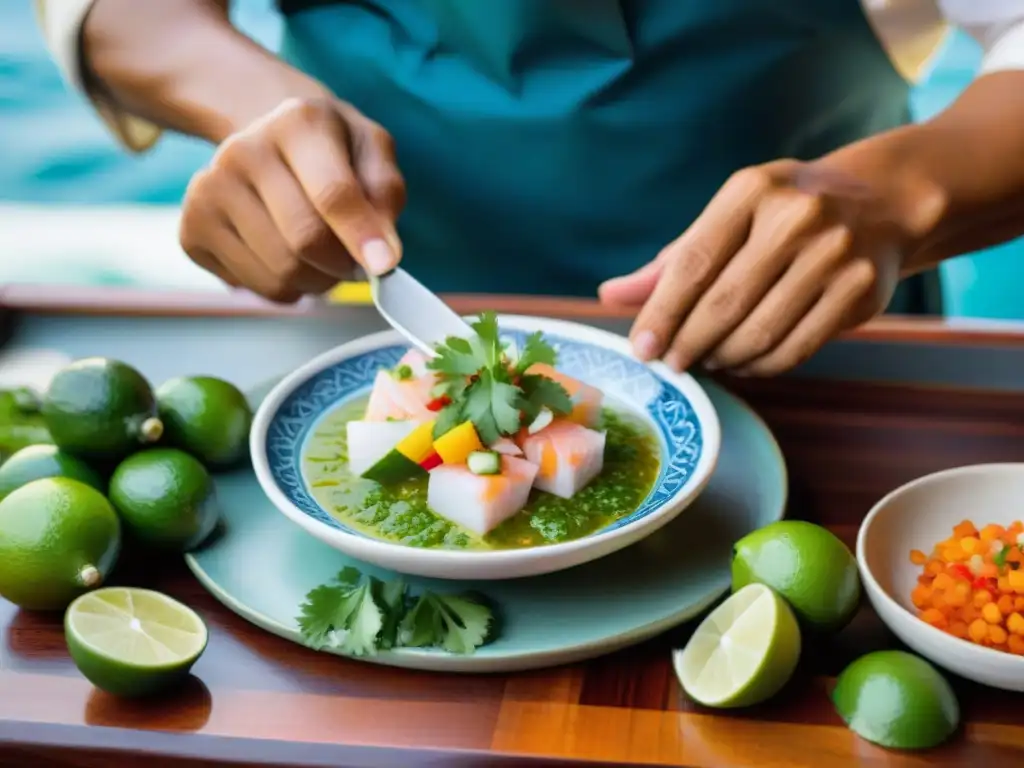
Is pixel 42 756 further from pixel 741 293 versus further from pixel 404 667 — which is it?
pixel 741 293

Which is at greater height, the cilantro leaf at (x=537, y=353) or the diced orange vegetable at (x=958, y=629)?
the cilantro leaf at (x=537, y=353)

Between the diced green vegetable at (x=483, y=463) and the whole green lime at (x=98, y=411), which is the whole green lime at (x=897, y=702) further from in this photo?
the whole green lime at (x=98, y=411)

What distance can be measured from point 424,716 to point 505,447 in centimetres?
37

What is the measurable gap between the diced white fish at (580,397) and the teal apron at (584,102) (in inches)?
27.2

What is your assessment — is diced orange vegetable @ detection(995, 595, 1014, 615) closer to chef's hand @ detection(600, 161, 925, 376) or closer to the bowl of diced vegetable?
the bowl of diced vegetable

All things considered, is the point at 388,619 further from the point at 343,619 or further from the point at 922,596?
the point at 922,596

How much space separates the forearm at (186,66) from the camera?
181cm

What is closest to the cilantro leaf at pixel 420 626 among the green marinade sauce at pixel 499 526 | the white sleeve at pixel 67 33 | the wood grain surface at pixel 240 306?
the green marinade sauce at pixel 499 526

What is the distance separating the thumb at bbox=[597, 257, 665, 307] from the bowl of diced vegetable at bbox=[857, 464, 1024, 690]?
0.45 m

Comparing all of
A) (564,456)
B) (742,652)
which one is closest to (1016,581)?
(742,652)

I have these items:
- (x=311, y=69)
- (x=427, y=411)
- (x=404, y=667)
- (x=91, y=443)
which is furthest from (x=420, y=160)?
(x=404, y=667)

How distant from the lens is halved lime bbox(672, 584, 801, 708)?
1.00 meters

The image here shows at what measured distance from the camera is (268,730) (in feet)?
3.35

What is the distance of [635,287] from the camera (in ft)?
4.93
